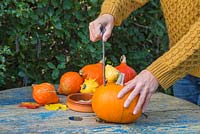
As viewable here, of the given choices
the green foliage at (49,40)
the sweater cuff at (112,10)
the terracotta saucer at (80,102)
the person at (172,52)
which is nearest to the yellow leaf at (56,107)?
the terracotta saucer at (80,102)

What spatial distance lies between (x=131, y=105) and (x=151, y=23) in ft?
4.76

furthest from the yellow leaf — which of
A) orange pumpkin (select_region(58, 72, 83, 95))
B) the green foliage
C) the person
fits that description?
the green foliage

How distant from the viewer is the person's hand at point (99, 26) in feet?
5.82

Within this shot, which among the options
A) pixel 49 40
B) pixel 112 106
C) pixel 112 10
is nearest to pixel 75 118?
pixel 112 106

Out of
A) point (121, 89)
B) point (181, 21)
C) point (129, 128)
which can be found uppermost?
point (181, 21)

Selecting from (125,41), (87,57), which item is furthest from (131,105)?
(125,41)

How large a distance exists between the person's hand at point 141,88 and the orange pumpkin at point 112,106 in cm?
2

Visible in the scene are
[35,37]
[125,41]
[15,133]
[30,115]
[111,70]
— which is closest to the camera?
[15,133]

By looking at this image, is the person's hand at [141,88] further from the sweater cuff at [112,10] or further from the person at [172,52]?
the sweater cuff at [112,10]

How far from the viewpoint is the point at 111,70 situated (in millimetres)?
1749

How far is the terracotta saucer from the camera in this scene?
1.67 m

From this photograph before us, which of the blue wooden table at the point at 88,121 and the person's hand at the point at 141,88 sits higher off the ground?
the person's hand at the point at 141,88

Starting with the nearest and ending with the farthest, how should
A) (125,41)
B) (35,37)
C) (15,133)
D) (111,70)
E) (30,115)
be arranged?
(15,133)
(30,115)
(111,70)
(35,37)
(125,41)

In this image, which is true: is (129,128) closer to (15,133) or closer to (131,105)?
(131,105)
